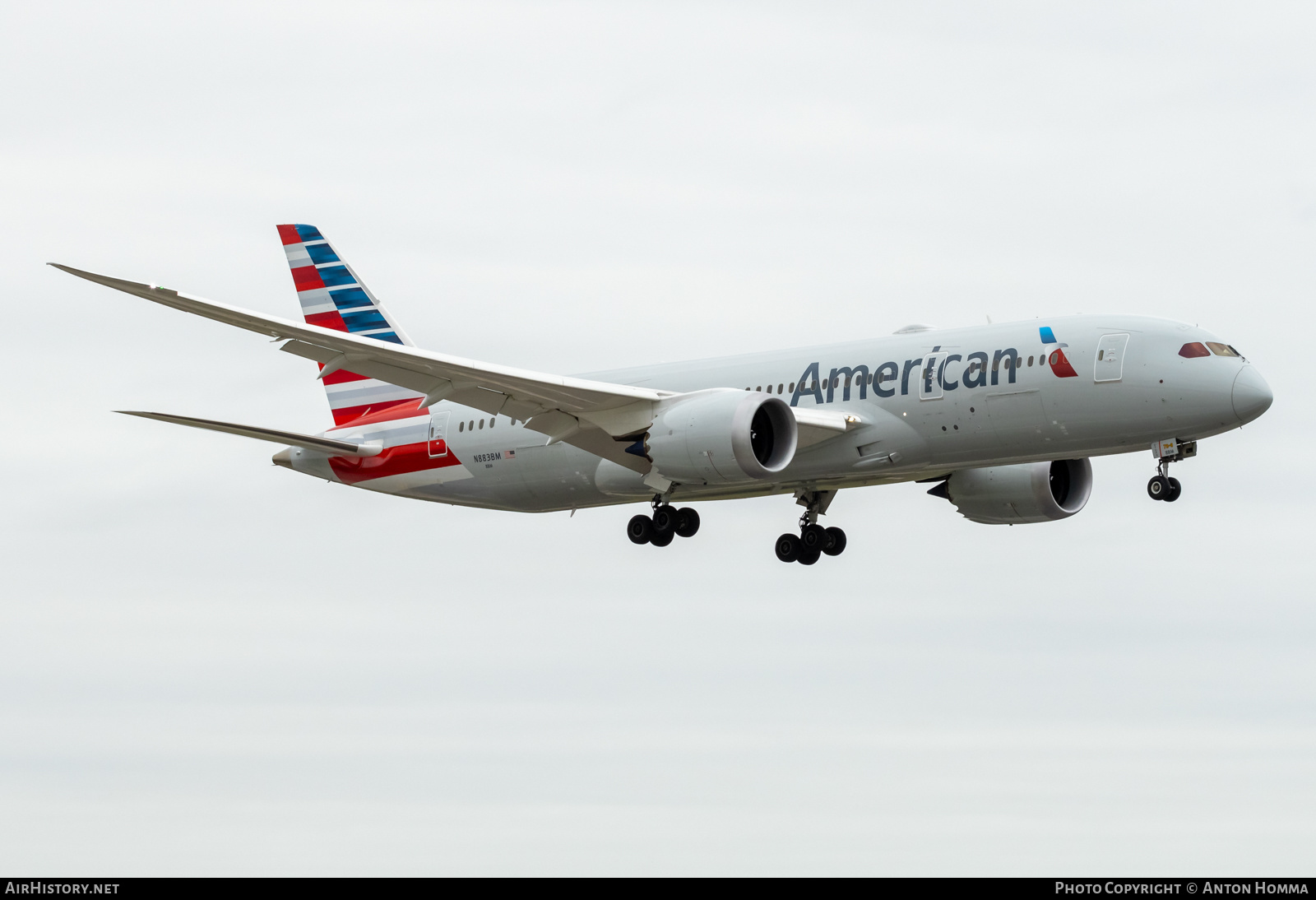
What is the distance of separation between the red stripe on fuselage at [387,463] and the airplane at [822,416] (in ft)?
1.00

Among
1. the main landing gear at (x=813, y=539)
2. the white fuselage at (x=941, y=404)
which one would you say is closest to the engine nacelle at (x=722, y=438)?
the white fuselage at (x=941, y=404)

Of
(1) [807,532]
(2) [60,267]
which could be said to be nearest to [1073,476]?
(1) [807,532]

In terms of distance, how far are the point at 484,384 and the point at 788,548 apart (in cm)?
1045

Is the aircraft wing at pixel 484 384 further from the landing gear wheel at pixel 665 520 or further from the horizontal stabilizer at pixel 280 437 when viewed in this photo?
the horizontal stabilizer at pixel 280 437

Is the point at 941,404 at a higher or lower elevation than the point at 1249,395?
higher

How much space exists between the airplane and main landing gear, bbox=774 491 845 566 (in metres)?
0.05

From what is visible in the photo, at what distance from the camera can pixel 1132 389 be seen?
37812 mm

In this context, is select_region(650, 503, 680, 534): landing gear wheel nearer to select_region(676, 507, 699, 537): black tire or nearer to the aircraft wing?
select_region(676, 507, 699, 537): black tire

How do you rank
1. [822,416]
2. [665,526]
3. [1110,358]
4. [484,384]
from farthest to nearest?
[665,526] → [822,416] → [484,384] → [1110,358]

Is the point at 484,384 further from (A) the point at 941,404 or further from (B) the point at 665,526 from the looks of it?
(A) the point at 941,404

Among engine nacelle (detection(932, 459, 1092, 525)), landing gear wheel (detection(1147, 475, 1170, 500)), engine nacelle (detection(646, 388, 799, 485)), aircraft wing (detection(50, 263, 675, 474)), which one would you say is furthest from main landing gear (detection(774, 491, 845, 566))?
landing gear wheel (detection(1147, 475, 1170, 500))

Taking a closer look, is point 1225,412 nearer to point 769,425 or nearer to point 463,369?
point 769,425

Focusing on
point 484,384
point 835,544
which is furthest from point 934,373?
point 484,384

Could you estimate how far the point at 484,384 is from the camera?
38938mm
